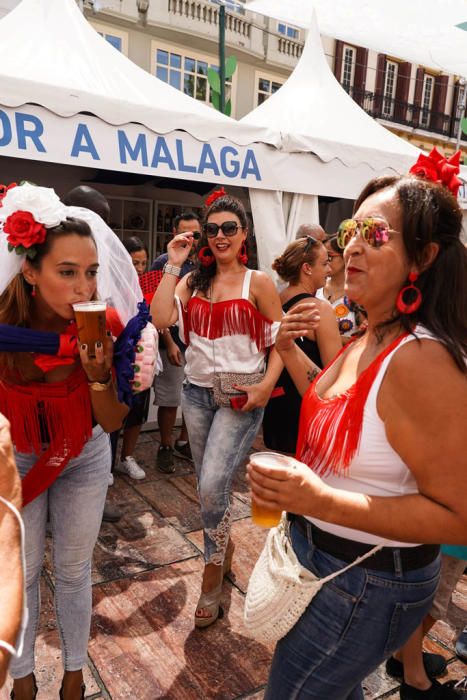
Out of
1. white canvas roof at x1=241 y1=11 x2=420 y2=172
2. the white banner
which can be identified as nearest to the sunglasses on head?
the white banner

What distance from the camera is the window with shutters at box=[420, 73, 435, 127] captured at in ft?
94.6

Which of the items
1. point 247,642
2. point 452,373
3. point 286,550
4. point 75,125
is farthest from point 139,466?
point 452,373

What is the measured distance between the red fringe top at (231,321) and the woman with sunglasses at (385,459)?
131cm

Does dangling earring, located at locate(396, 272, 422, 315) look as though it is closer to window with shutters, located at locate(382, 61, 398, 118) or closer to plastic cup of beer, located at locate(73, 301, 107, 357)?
plastic cup of beer, located at locate(73, 301, 107, 357)

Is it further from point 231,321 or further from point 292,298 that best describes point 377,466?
point 292,298

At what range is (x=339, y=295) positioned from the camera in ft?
12.0

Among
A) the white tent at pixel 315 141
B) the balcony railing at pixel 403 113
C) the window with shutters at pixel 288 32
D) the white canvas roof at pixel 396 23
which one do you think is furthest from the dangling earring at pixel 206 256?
the balcony railing at pixel 403 113

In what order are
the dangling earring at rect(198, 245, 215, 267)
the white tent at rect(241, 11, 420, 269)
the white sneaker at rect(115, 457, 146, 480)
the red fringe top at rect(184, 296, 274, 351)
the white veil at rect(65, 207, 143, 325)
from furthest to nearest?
1. the white tent at rect(241, 11, 420, 269)
2. the white sneaker at rect(115, 457, 146, 480)
3. the dangling earring at rect(198, 245, 215, 267)
4. the red fringe top at rect(184, 296, 274, 351)
5. the white veil at rect(65, 207, 143, 325)

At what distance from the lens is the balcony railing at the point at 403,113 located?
26234mm

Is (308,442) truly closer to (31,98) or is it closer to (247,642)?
(247,642)

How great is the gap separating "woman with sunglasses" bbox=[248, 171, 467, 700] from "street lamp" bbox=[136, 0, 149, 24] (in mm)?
20718

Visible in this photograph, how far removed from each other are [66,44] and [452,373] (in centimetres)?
531

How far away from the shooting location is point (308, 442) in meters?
1.44

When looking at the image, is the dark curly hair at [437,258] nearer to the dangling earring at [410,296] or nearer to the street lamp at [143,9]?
the dangling earring at [410,296]
